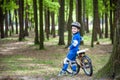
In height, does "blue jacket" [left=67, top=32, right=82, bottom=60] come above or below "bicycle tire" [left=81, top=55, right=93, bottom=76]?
above

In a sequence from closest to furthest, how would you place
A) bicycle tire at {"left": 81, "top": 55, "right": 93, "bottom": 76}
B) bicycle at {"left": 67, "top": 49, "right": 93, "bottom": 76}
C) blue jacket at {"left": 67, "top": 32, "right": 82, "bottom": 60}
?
bicycle tire at {"left": 81, "top": 55, "right": 93, "bottom": 76} → bicycle at {"left": 67, "top": 49, "right": 93, "bottom": 76} → blue jacket at {"left": 67, "top": 32, "right": 82, "bottom": 60}

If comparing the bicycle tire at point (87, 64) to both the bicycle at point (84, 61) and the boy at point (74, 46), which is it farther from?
the boy at point (74, 46)

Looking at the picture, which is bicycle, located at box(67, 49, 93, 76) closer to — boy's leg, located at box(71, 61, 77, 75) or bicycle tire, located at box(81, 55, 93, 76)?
bicycle tire, located at box(81, 55, 93, 76)

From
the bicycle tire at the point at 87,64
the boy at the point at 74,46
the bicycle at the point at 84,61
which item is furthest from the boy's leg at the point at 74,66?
the bicycle tire at the point at 87,64

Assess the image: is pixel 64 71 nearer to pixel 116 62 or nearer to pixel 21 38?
pixel 116 62

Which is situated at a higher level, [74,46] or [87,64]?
[74,46]

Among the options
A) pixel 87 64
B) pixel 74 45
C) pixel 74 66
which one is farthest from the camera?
pixel 74 66

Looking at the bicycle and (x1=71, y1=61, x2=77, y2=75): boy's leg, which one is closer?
the bicycle

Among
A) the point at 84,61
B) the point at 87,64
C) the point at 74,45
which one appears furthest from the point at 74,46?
the point at 87,64

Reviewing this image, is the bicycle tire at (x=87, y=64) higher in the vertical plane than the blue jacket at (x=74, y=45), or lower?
lower

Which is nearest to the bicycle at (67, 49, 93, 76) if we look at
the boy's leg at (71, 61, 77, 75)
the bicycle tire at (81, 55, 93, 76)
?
the bicycle tire at (81, 55, 93, 76)

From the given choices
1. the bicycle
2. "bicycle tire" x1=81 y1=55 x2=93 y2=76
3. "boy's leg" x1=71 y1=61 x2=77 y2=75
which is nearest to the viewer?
"bicycle tire" x1=81 y1=55 x2=93 y2=76

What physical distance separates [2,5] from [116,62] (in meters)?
26.7

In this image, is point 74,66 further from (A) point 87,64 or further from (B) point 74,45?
(B) point 74,45
